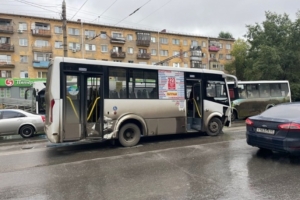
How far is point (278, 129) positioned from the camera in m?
6.61

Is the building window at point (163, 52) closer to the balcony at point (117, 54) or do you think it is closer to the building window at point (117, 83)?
the balcony at point (117, 54)

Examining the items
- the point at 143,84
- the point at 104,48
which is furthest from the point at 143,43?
the point at 143,84

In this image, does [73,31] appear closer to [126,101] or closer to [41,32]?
[41,32]

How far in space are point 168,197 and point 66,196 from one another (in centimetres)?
181

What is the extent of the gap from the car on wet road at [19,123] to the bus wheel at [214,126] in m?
8.18

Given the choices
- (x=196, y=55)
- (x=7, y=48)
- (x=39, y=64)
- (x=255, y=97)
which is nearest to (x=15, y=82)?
(x=39, y=64)

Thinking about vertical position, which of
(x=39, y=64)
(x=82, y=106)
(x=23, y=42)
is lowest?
(x=82, y=106)

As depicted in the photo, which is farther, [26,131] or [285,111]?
[26,131]

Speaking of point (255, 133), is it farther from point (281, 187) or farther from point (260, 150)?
point (281, 187)

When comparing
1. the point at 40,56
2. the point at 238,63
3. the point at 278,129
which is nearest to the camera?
the point at 278,129

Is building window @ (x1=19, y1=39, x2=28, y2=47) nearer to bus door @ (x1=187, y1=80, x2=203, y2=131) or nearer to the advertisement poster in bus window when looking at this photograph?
bus door @ (x1=187, y1=80, x2=203, y2=131)

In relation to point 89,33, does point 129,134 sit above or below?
below

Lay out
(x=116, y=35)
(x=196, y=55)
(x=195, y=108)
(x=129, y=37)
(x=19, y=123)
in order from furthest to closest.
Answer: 1. (x=196, y=55)
2. (x=129, y=37)
3. (x=116, y=35)
4. (x=19, y=123)
5. (x=195, y=108)

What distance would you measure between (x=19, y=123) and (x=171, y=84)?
7.78 meters
